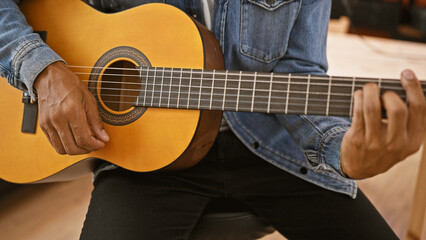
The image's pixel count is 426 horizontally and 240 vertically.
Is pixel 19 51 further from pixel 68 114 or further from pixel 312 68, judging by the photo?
pixel 312 68

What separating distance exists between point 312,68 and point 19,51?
2.71 ft

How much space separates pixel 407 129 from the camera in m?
0.75

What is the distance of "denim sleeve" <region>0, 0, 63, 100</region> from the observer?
98cm

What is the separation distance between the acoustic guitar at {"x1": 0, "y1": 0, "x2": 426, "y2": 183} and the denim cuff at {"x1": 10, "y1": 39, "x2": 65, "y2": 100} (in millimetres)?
76

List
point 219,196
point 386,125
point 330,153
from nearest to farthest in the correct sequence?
point 386,125, point 330,153, point 219,196

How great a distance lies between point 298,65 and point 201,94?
0.34m

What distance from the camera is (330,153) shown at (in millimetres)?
902

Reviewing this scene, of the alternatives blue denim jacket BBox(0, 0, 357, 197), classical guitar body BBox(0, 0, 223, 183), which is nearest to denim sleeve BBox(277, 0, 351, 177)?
blue denim jacket BBox(0, 0, 357, 197)

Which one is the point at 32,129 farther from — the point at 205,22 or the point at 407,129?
the point at 407,129

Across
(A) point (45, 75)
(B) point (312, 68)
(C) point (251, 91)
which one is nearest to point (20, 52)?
(A) point (45, 75)

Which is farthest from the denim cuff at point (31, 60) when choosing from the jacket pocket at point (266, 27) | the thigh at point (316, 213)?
the thigh at point (316, 213)

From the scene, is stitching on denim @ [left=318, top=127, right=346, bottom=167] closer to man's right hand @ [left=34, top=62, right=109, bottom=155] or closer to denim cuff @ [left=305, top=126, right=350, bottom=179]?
denim cuff @ [left=305, top=126, right=350, bottom=179]

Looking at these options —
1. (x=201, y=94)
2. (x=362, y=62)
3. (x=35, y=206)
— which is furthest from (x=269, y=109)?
(x=362, y=62)

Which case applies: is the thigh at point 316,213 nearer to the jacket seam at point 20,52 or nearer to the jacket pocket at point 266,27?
the jacket pocket at point 266,27
